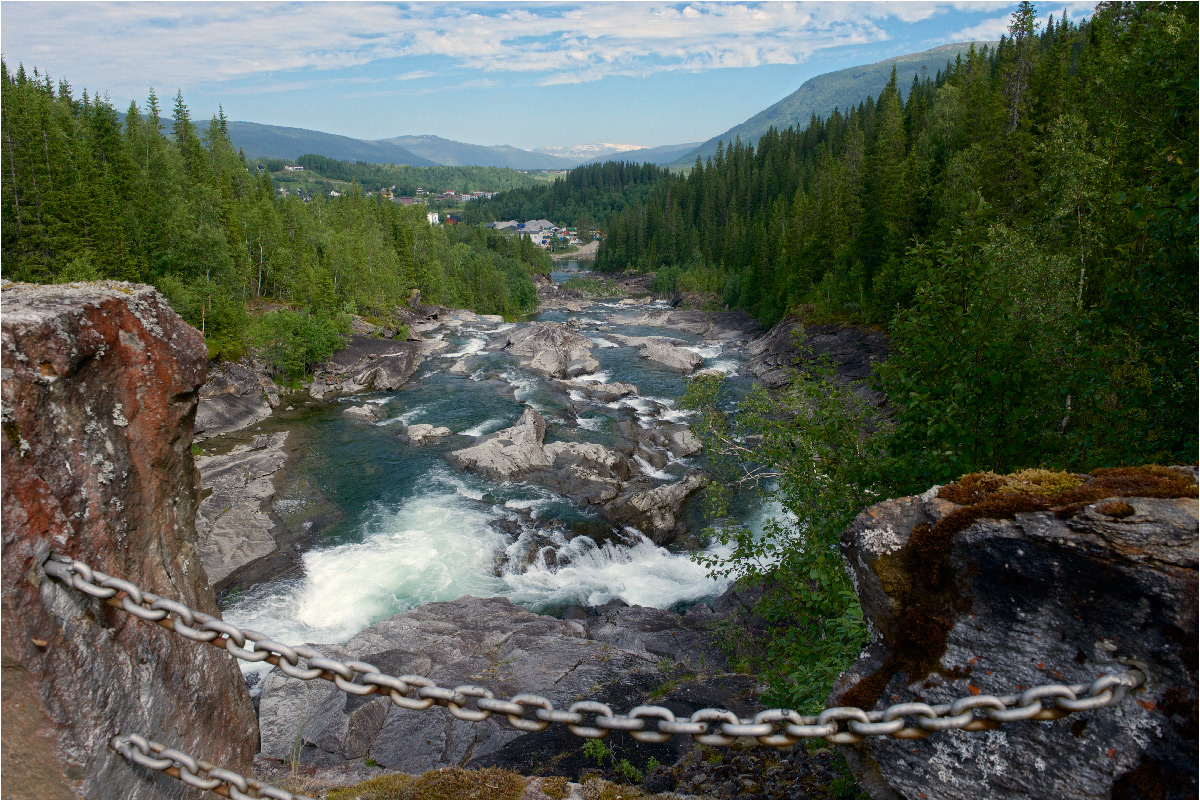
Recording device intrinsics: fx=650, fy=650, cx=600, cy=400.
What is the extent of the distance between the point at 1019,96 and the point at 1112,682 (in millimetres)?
55886

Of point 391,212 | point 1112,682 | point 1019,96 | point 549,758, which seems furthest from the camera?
point 391,212

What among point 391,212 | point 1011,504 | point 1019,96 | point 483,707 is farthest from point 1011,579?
point 391,212

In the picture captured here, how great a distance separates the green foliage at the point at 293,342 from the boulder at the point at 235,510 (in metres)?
14.6

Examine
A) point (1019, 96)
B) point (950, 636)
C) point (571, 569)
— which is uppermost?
point (1019, 96)

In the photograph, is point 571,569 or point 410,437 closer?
point 571,569

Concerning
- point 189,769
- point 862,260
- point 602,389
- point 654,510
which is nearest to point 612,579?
point 654,510

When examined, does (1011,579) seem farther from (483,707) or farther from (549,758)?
(549,758)

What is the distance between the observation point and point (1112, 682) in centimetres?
299

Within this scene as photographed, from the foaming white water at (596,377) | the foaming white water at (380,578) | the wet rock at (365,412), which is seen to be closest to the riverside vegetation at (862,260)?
the foaming white water at (380,578)

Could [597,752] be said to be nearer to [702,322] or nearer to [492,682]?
[492,682]

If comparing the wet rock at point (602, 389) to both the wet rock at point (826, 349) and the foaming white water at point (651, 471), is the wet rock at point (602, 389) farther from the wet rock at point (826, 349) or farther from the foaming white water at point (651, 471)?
the foaming white water at point (651, 471)

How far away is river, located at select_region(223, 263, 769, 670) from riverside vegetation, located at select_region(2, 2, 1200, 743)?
3.20m

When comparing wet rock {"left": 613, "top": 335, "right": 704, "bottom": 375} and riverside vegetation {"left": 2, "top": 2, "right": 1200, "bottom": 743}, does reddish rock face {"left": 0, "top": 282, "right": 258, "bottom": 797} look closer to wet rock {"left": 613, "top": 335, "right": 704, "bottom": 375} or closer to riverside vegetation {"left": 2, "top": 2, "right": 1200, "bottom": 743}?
riverside vegetation {"left": 2, "top": 2, "right": 1200, "bottom": 743}

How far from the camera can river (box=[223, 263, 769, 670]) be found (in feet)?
62.3
